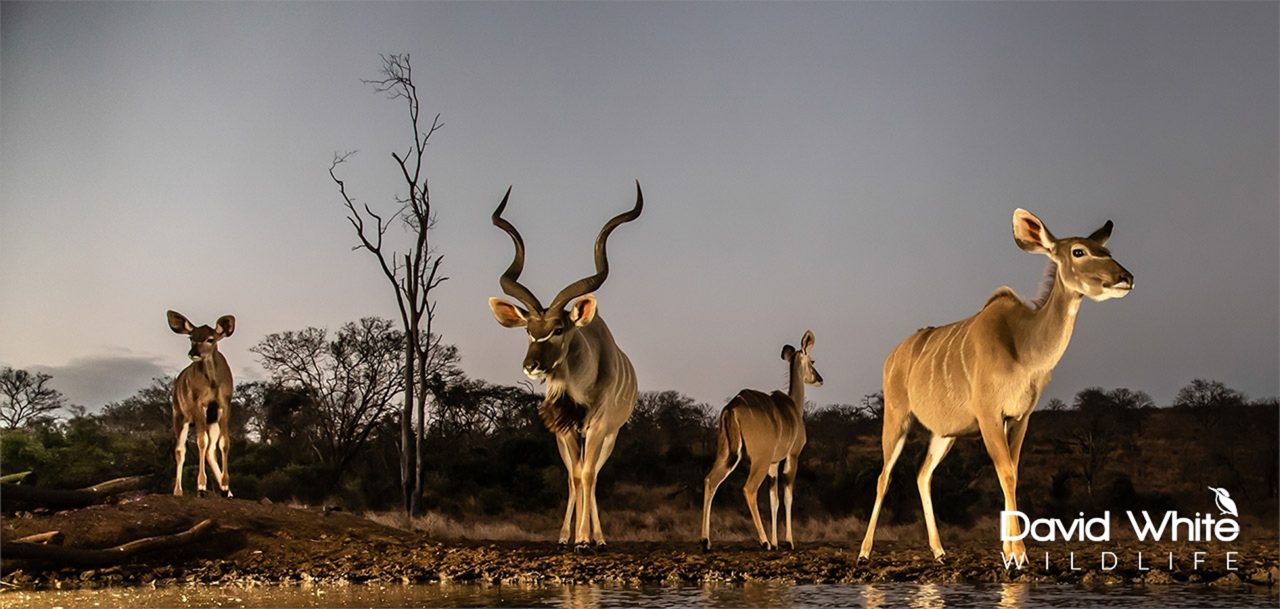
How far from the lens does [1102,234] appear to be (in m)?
9.52

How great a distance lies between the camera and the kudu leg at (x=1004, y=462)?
9.10m

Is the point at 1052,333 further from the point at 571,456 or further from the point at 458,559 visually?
the point at 458,559

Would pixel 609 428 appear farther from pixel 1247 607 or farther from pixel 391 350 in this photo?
pixel 391 350

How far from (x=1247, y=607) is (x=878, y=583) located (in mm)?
2473

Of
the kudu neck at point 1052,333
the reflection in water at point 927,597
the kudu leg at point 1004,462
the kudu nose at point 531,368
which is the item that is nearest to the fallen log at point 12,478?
the kudu nose at point 531,368

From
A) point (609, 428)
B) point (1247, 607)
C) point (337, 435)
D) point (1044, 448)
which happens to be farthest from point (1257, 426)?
point (1247, 607)

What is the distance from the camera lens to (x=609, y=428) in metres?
12.0

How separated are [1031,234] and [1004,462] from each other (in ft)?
5.48

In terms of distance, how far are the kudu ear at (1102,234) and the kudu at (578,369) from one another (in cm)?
Result: 400

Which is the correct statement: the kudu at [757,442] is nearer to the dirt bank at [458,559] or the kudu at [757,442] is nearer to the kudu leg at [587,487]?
the dirt bank at [458,559]

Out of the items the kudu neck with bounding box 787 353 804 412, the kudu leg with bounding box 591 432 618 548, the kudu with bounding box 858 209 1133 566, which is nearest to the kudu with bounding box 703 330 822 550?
the kudu neck with bounding box 787 353 804 412

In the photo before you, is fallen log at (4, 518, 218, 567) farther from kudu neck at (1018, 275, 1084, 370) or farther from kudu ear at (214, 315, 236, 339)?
kudu neck at (1018, 275, 1084, 370)

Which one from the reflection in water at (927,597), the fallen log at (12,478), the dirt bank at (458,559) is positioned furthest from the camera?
the fallen log at (12,478)

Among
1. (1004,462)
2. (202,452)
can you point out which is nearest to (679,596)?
(1004,462)
